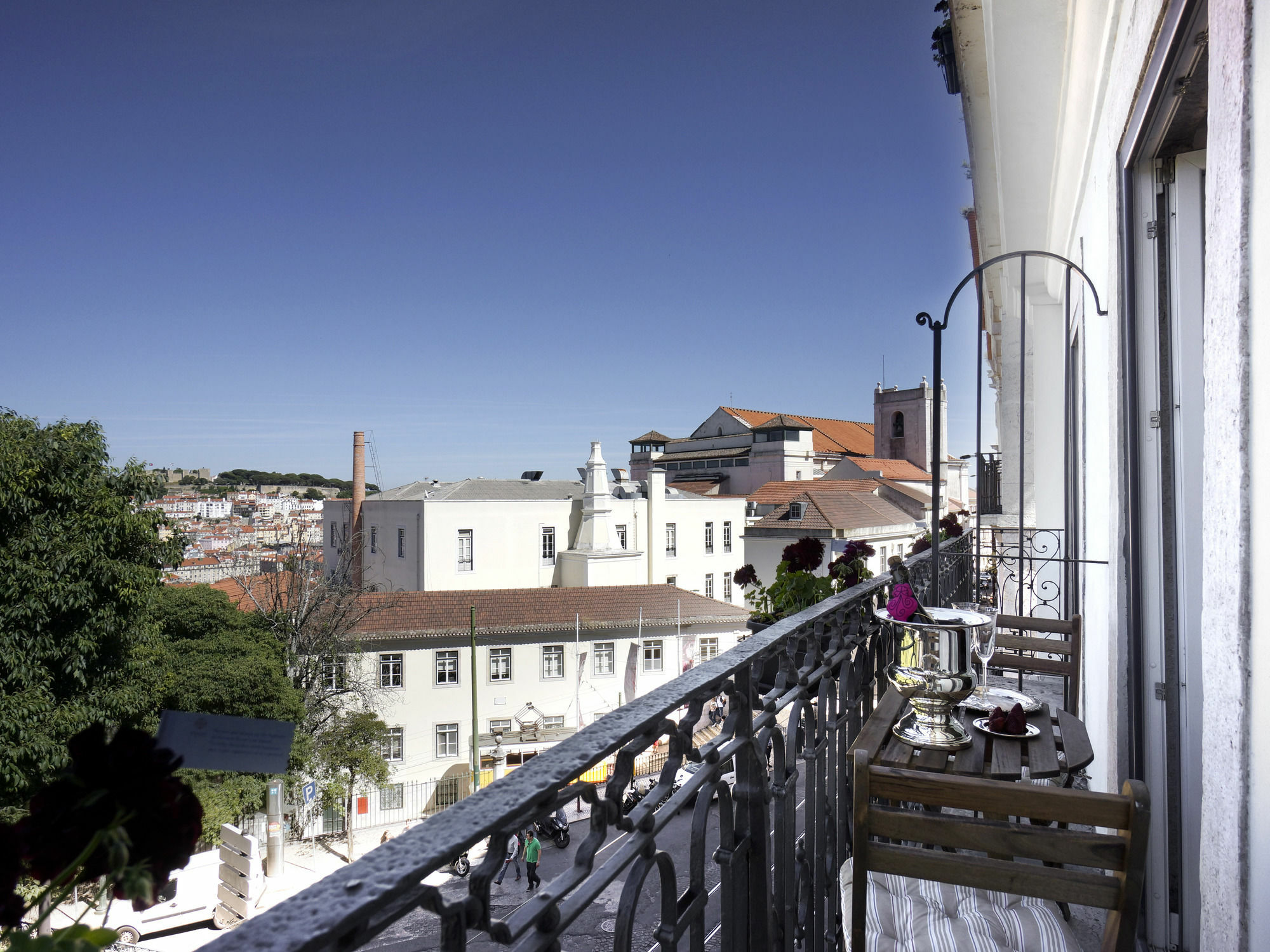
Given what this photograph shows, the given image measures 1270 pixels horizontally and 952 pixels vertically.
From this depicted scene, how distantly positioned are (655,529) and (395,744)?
12745mm

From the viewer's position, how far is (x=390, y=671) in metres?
20.8

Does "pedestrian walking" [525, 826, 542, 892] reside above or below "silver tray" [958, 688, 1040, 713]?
below

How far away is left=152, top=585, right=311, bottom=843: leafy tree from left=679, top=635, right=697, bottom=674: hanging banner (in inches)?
430

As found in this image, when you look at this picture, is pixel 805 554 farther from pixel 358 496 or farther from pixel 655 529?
pixel 358 496

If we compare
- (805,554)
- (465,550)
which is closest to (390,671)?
(465,550)

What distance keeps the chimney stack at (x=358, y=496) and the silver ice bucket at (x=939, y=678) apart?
1080 inches

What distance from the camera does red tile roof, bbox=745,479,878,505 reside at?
3381 centimetres

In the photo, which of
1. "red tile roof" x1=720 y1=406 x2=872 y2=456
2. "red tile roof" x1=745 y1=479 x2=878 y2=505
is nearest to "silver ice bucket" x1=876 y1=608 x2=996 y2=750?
"red tile roof" x1=745 y1=479 x2=878 y2=505

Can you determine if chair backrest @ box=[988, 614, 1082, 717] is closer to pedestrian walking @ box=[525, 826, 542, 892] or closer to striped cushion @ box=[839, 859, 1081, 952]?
striped cushion @ box=[839, 859, 1081, 952]

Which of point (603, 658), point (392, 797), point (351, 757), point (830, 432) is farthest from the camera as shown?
point (830, 432)

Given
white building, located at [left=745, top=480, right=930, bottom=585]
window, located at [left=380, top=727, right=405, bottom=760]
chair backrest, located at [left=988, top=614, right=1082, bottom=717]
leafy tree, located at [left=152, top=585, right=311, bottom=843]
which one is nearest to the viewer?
chair backrest, located at [left=988, top=614, right=1082, bottom=717]

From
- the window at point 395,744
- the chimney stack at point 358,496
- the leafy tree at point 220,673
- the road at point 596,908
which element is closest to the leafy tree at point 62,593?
the leafy tree at point 220,673

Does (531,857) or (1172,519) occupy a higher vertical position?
(1172,519)

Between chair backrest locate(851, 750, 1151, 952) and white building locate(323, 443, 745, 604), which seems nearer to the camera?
chair backrest locate(851, 750, 1151, 952)
